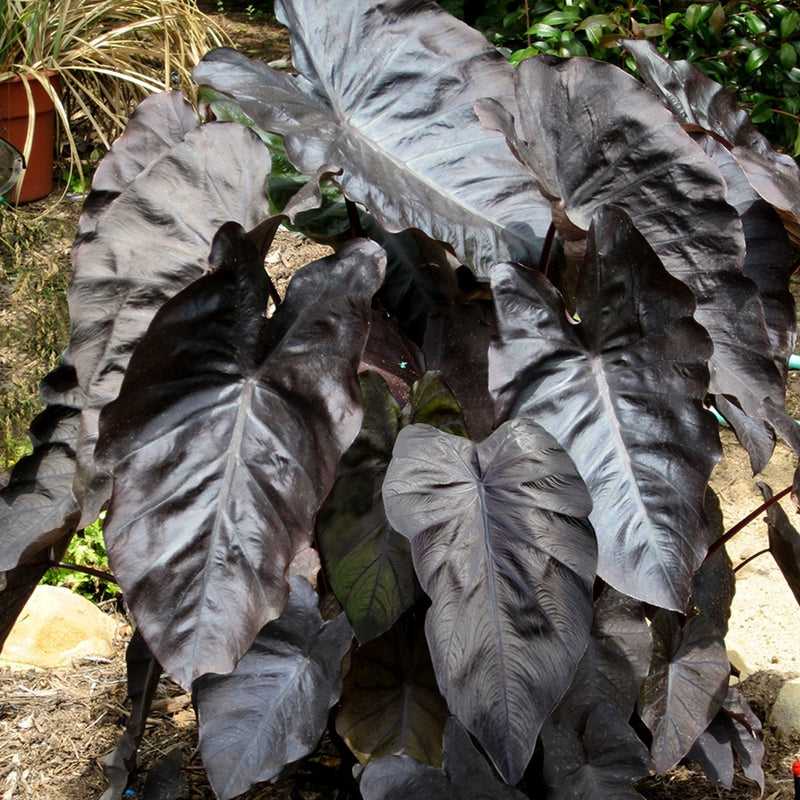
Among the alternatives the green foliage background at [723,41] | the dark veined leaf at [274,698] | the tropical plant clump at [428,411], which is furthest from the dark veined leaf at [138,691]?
the green foliage background at [723,41]

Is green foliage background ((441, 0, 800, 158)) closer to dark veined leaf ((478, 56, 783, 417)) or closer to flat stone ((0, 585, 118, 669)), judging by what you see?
dark veined leaf ((478, 56, 783, 417))

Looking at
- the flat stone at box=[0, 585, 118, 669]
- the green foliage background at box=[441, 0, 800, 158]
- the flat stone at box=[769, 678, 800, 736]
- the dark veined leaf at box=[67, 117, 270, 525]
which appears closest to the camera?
the dark veined leaf at box=[67, 117, 270, 525]

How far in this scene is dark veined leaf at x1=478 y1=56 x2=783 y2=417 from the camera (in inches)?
49.4

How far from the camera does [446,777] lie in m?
1.15

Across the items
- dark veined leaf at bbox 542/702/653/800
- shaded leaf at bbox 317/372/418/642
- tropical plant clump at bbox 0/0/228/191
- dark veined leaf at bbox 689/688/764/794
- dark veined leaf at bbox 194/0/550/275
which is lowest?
A: tropical plant clump at bbox 0/0/228/191

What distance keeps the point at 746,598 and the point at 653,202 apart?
130 cm

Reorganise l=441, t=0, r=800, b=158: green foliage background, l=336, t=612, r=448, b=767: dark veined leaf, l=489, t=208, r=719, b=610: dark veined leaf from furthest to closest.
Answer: l=441, t=0, r=800, b=158: green foliage background < l=336, t=612, r=448, b=767: dark veined leaf < l=489, t=208, r=719, b=610: dark veined leaf

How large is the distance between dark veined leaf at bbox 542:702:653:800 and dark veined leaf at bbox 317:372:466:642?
257 millimetres

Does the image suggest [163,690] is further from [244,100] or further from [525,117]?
[525,117]

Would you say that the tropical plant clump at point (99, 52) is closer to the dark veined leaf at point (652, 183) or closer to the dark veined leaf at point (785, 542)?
the dark veined leaf at point (652, 183)

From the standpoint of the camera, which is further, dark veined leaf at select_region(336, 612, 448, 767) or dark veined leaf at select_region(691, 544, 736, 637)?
dark veined leaf at select_region(691, 544, 736, 637)

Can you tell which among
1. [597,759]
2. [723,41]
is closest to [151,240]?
[597,759]

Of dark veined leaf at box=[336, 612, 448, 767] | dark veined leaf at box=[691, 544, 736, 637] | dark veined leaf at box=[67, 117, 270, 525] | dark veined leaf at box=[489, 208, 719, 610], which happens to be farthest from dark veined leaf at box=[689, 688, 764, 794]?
dark veined leaf at box=[67, 117, 270, 525]

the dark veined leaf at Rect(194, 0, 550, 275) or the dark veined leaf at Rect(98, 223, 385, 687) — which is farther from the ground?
the dark veined leaf at Rect(194, 0, 550, 275)
